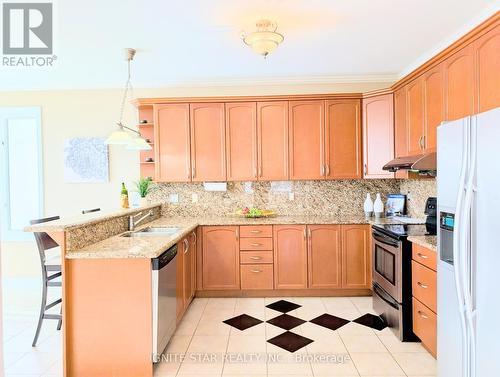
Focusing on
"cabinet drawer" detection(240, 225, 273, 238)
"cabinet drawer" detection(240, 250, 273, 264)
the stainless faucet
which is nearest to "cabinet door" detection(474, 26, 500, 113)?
"cabinet drawer" detection(240, 225, 273, 238)

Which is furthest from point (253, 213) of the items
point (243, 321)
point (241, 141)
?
point (243, 321)

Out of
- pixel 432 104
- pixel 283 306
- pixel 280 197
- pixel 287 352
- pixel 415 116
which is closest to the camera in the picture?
pixel 287 352

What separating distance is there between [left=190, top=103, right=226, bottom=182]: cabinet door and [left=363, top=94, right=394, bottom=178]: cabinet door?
1.69 metres

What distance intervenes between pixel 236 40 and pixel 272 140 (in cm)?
130

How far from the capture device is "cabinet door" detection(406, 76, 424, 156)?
3096mm

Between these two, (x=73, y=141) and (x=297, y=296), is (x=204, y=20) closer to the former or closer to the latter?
(x=73, y=141)

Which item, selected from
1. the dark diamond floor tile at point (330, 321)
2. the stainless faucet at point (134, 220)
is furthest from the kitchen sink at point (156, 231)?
the dark diamond floor tile at point (330, 321)

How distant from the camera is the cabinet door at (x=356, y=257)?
3623 millimetres

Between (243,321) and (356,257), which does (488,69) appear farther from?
(243,321)

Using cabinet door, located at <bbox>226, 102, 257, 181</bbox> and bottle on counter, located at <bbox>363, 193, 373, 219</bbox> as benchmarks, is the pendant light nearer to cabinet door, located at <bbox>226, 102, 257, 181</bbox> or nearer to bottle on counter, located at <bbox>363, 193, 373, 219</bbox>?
cabinet door, located at <bbox>226, 102, 257, 181</bbox>

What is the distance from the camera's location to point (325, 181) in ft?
13.8

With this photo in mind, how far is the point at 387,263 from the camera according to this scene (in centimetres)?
293

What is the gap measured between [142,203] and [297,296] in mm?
2123

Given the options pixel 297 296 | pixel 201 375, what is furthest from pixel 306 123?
pixel 201 375
